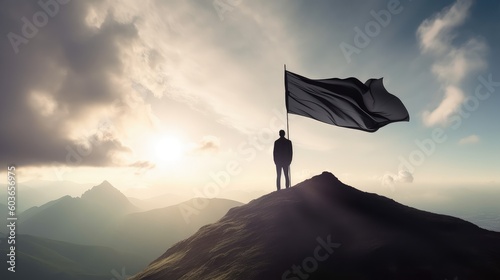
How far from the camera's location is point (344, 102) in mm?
22062

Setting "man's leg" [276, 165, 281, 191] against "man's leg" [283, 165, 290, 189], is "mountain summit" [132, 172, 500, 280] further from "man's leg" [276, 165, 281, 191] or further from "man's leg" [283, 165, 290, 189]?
"man's leg" [276, 165, 281, 191]

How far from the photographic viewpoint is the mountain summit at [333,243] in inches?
507

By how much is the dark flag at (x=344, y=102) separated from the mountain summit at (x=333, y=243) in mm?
4918

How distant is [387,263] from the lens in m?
12.8

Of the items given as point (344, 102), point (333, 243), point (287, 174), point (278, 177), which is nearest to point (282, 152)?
point (287, 174)

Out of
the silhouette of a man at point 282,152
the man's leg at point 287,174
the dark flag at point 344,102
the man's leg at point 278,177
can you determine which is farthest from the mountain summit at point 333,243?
the dark flag at point 344,102

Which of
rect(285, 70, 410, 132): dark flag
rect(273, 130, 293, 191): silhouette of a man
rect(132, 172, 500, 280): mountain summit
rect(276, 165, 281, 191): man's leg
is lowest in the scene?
rect(132, 172, 500, 280): mountain summit

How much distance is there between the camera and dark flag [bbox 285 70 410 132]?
2112 cm

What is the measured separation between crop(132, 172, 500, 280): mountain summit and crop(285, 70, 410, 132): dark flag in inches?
194

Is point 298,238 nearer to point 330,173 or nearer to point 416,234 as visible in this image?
point 416,234

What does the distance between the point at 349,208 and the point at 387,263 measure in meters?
7.19

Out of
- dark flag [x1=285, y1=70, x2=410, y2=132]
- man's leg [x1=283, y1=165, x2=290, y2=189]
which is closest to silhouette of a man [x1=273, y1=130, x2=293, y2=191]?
man's leg [x1=283, y1=165, x2=290, y2=189]

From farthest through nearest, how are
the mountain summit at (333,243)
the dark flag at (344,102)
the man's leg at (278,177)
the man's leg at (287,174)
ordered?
the man's leg at (278,177) → the man's leg at (287,174) → the dark flag at (344,102) → the mountain summit at (333,243)

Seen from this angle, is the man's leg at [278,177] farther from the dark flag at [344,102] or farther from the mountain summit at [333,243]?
the dark flag at [344,102]
